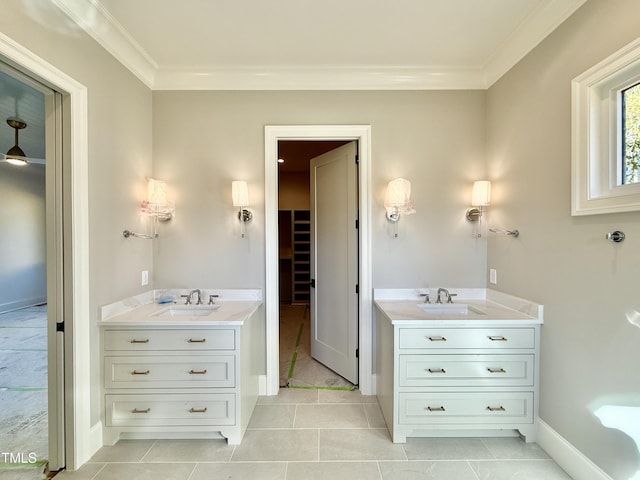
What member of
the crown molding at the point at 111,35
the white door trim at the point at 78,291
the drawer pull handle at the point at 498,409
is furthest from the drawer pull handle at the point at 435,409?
the crown molding at the point at 111,35

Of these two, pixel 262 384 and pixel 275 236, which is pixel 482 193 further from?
pixel 262 384

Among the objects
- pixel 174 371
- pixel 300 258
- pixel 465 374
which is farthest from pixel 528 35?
pixel 300 258

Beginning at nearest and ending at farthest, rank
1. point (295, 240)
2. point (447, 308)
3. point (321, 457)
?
point (321, 457)
point (447, 308)
point (295, 240)

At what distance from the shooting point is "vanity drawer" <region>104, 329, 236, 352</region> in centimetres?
180

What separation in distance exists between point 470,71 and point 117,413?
3.77 m

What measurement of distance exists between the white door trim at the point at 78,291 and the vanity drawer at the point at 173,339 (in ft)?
0.63

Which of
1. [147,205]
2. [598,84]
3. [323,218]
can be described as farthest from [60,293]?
[598,84]

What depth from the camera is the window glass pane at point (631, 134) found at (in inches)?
53.4

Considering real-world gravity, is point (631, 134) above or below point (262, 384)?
above

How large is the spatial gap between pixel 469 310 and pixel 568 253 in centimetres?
82

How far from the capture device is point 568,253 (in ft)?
5.24

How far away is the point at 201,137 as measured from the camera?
2.39 m

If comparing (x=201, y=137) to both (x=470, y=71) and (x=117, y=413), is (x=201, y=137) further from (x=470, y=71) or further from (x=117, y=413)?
(x=470, y=71)

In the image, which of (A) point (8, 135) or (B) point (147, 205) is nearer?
(A) point (8, 135)
